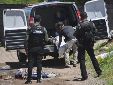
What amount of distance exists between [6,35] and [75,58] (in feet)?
8.80

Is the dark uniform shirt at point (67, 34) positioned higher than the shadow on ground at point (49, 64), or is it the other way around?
the dark uniform shirt at point (67, 34)

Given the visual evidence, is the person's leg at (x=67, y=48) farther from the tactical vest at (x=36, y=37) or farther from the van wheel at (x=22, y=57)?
the van wheel at (x=22, y=57)

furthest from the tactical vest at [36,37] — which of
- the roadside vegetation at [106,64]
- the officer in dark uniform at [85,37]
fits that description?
the roadside vegetation at [106,64]

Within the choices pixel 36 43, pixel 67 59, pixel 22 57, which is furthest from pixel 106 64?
pixel 22 57

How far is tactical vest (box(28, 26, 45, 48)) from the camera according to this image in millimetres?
13477

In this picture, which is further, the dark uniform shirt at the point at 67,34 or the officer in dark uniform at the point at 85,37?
the dark uniform shirt at the point at 67,34

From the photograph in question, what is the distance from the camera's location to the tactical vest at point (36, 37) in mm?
13477

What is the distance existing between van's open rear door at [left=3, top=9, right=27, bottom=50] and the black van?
0.33 metres

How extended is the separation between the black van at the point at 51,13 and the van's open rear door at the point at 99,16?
766 millimetres

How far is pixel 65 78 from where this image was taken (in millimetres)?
13906

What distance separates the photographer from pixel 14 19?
1692cm

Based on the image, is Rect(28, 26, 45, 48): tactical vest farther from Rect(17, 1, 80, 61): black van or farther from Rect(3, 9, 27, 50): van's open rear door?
Rect(3, 9, 27, 50): van's open rear door

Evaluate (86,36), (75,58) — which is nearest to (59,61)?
(75,58)

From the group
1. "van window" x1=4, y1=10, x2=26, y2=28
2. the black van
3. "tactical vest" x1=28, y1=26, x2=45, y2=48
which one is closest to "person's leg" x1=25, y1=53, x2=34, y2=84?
"tactical vest" x1=28, y1=26, x2=45, y2=48
